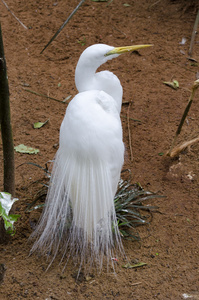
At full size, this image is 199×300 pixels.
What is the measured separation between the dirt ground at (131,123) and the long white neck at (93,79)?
0.80 meters

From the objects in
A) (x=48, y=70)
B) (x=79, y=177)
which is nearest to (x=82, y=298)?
(x=79, y=177)

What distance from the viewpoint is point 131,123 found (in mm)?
3250

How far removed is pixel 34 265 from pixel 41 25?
2.99m

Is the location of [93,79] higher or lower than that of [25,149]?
higher

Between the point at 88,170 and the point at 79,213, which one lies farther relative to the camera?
the point at 79,213

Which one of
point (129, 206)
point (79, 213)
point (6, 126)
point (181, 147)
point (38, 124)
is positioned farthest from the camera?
point (38, 124)

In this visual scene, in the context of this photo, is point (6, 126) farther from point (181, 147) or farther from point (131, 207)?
point (181, 147)

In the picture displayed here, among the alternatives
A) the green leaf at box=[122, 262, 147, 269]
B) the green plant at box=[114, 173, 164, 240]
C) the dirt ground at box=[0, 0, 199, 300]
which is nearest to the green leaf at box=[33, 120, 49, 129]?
the dirt ground at box=[0, 0, 199, 300]

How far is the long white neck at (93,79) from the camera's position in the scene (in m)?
2.03

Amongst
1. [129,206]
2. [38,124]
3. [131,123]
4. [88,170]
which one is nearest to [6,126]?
[88,170]

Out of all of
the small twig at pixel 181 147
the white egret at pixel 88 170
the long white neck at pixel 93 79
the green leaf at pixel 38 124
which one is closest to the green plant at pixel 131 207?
the white egret at pixel 88 170

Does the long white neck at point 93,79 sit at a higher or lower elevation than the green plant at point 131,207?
higher

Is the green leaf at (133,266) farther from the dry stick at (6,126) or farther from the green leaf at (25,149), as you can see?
the green leaf at (25,149)

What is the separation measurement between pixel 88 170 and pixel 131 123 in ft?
4.65
